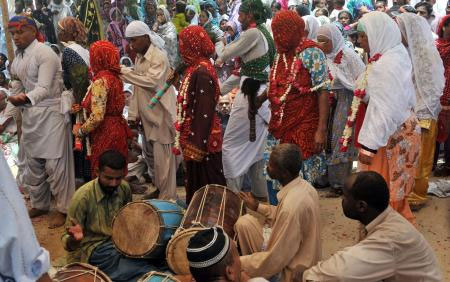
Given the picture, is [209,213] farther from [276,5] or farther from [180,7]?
[276,5]

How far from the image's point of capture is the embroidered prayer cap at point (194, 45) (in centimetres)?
454

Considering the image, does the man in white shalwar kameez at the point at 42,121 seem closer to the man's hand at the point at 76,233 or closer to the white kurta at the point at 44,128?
the white kurta at the point at 44,128

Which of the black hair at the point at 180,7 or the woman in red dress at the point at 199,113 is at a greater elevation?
the black hair at the point at 180,7

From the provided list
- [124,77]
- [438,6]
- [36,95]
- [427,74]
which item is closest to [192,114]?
[124,77]

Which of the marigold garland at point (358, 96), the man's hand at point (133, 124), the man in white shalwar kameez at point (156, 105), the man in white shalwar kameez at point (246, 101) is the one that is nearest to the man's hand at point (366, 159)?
the marigold garland at point (358, 96)

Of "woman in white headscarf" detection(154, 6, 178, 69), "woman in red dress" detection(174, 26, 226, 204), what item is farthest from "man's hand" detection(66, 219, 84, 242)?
"woman in white headscarf" detection(154, 6, 178, 69)

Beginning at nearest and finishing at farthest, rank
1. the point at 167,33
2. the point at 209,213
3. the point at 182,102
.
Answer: the point at 209,213, the point at 182,102, the point at 167,33

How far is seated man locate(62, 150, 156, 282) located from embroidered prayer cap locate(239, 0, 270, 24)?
7.44 feet

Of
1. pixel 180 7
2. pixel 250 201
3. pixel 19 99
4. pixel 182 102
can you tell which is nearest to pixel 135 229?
pixel 250 201

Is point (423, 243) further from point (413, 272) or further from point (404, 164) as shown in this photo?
point (404, 164)

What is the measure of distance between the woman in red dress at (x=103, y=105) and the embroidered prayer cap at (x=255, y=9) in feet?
4.51

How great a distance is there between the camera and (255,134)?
510 cm

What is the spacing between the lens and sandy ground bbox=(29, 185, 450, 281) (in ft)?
14.6

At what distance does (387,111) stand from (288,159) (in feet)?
3.44
